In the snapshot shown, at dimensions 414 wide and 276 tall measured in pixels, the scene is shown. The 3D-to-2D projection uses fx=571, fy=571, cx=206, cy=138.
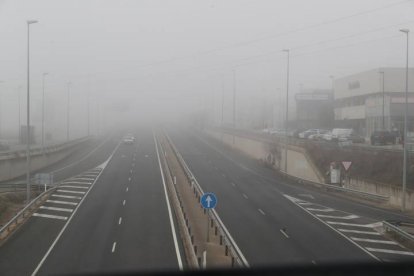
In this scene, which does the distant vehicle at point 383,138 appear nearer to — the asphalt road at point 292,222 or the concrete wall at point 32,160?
the asphalt road at point 292,222

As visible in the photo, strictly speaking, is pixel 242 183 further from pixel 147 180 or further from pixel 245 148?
pixel 245 148

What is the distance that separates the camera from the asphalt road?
19391 mm

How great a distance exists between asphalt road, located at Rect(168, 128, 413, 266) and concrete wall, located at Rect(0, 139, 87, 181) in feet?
47.7

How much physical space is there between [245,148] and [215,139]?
75.1 ft

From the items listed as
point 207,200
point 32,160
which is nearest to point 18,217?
point 207,200

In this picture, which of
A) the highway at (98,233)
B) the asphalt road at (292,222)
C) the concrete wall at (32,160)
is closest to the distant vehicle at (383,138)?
the asphalt road at (292,222)

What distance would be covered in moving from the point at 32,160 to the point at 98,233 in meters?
28.7

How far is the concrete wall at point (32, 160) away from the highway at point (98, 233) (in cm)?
616

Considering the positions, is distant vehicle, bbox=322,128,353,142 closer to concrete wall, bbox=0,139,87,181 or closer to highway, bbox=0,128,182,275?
highway, bbox=0,128,182,275

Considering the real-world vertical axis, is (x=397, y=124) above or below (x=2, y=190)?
above

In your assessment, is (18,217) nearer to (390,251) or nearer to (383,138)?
(390,251)

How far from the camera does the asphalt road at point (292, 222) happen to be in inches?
763

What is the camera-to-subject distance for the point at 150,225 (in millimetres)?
25328

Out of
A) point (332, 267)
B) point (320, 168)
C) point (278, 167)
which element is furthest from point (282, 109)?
point (332, 267)
